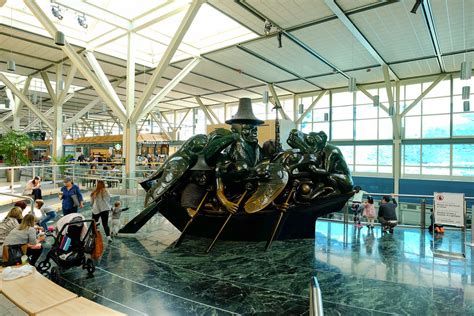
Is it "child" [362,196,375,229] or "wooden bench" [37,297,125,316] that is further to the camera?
"child" [362,196,375,229]

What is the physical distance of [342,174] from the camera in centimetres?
573

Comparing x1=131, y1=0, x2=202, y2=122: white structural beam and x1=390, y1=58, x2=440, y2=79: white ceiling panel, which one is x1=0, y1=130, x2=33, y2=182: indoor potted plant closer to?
x1=131, y1=0, x2=202, y2=122: white structural beam

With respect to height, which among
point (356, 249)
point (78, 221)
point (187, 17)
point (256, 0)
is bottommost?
point (356, 249)

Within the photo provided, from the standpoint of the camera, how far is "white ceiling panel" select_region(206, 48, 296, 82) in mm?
13289

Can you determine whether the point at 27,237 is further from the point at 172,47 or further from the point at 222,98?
the point at 222,98

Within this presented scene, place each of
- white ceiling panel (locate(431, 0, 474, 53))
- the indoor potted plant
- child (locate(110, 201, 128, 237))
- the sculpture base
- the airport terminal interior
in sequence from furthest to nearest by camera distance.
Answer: the indoor potted plant → white ceiling panel (locate(431, 0, 474, 53)) → child (locate(110, 201, 128, 237)) → the sculpture base → the airport terminal interior

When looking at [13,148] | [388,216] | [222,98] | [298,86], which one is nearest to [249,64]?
[298,86]

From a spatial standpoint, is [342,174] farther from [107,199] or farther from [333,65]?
[333,65]

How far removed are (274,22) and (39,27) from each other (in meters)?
8.26

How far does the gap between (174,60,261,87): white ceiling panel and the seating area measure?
12.5 metres

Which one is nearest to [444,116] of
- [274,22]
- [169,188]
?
[274,22]

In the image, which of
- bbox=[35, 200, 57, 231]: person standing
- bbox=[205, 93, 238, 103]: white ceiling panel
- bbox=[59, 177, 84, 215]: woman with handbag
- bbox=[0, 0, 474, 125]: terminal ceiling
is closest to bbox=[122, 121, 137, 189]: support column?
bbox=[0, 0, 474, 125]: terminal ceiling

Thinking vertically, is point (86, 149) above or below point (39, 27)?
below

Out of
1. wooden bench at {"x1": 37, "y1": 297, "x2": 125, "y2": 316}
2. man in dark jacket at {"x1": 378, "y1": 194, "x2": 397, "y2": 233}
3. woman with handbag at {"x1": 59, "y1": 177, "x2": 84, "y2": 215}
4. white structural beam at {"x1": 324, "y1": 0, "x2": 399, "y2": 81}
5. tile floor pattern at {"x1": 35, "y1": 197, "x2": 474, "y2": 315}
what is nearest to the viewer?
wooden bench at {"x1": 37, "y1": 297, "x2": 125, "y2": 316}
